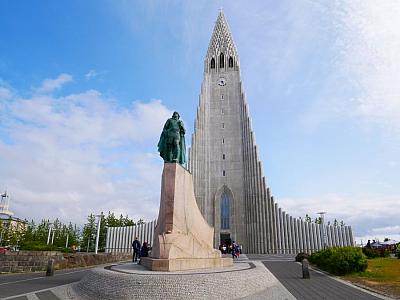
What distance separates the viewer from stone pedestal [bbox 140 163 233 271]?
899 cm

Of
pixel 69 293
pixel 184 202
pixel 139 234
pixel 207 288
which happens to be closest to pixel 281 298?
pixel 207 288

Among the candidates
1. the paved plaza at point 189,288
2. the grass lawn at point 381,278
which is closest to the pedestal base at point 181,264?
the paved plaza at point 189,288

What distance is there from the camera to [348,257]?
1239 cm

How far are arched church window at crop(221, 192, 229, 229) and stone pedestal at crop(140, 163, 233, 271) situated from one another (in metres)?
23.5

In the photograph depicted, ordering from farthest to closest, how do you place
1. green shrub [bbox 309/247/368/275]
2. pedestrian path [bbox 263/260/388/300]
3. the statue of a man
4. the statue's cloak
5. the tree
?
1. the tree
2. green shrub [bbox 309/247/368/275]
3. the statue's cloak
4. the statue of a man
5. pedestrian path [bbox 263/260/388/300]

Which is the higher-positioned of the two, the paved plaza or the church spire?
the church spire

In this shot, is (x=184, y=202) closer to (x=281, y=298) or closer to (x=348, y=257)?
(x=281, y=298)

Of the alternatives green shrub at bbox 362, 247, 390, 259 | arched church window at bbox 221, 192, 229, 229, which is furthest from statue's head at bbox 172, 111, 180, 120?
arched church window at bbox 221, 192, 229, 229

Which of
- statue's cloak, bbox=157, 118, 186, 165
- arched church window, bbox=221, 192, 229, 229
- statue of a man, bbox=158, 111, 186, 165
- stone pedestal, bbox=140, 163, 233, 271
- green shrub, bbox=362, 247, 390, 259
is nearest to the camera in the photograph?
stone pedestal, bbox=140, 163, 233, 271

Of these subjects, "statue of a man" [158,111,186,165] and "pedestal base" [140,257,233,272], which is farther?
"statue of a man" [158,111,186,165]

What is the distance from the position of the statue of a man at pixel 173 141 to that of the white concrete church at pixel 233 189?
2317 centimetres

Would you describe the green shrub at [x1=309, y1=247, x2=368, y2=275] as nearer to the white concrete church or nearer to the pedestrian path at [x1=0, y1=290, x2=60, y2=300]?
the pedestrian path at [x1=0, y1=290, x2=60, y2=300]

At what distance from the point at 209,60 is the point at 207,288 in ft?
128

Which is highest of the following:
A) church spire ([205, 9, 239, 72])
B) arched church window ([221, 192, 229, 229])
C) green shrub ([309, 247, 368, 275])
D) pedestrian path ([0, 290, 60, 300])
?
church spire ([205, 9, 239, 72])
